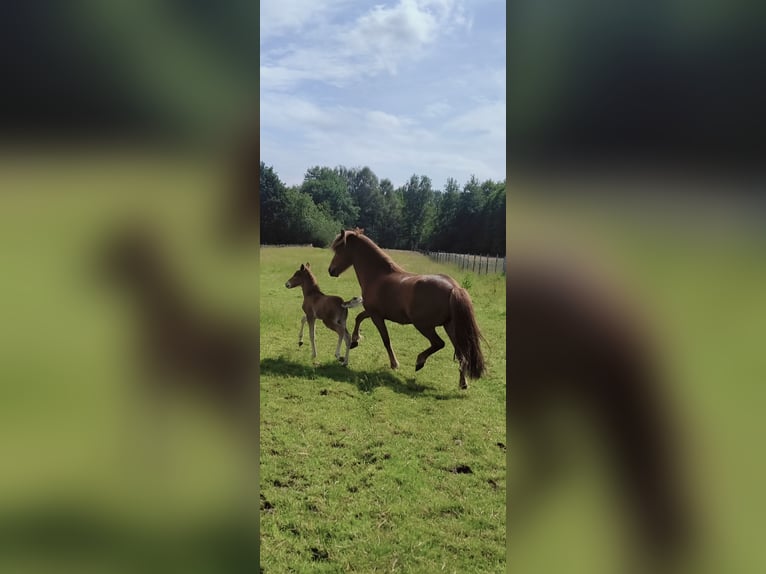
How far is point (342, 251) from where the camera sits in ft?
17.9

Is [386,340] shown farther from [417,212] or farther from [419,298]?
[417,212]

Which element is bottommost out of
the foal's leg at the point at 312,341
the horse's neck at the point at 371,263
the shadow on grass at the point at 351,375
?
the shadow on grass at the point at 351,375

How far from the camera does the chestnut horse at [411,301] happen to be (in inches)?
175

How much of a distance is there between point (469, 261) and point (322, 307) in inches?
91.5

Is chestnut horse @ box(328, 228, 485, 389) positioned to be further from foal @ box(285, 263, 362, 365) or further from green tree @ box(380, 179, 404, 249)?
green tree @ box(380, 179, 404, 249)

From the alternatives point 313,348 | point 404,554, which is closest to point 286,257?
point 313,348

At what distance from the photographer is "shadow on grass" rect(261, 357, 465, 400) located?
439 cm
